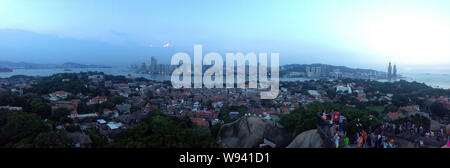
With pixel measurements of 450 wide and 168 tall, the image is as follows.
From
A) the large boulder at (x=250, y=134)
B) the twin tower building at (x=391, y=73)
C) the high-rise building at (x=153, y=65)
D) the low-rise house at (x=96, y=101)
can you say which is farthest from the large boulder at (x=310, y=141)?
the twin tower building at (x=391, y=73)

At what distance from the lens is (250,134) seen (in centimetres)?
521

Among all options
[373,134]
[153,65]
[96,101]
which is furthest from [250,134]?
[153,65]

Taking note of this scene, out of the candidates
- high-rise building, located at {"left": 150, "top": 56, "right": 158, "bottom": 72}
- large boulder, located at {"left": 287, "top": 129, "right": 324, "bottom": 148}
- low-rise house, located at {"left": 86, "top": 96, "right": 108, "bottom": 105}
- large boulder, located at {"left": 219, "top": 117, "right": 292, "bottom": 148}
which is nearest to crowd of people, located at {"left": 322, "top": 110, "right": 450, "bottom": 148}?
large boulder, located at {"left": 287, "top": 129, "right": 324, "bottom": 148}

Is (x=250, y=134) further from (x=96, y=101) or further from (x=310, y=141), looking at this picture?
(x=96, y=101)

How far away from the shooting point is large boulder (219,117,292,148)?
16.8ft

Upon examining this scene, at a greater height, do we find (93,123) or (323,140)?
(323,140)

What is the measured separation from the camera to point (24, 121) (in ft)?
19.4

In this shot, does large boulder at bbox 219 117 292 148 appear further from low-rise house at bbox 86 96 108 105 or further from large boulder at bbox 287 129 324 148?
low-rise house at bbox 86 96 108 105

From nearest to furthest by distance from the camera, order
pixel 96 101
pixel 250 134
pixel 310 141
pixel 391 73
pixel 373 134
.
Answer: pixel 310 141
pixel 373 134
pixel 250 134
pixel 96 101
pixel 391 73

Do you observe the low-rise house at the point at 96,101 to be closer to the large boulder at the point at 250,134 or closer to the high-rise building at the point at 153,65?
the large boulder at the point at 250,134
